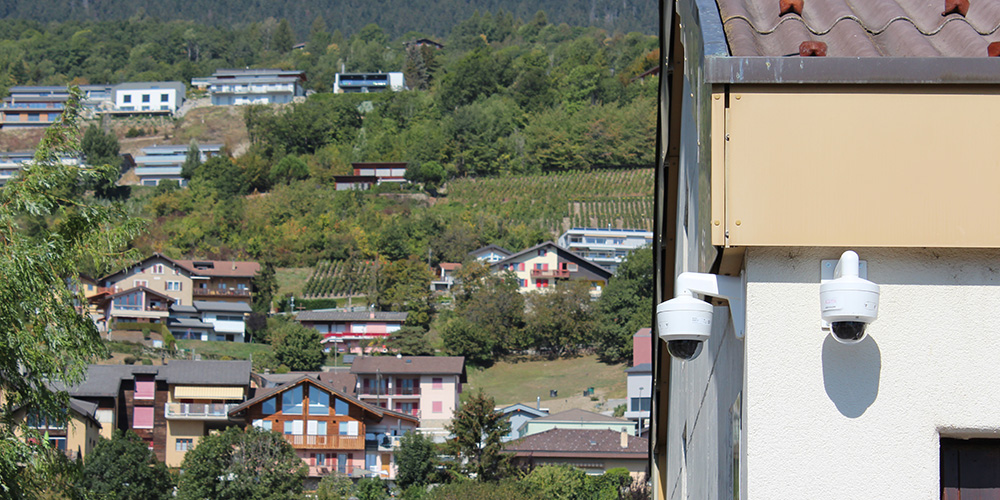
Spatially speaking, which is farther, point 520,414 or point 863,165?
point 520,414

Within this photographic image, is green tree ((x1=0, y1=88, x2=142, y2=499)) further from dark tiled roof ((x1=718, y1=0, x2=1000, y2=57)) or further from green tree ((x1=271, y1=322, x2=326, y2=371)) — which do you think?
green tree ((x1=271, y1=322, x2=326, y2=371))

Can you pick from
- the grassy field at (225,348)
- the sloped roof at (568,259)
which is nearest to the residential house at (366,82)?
the sloped roof at (568,259)

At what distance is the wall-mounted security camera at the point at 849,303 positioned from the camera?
2.19m

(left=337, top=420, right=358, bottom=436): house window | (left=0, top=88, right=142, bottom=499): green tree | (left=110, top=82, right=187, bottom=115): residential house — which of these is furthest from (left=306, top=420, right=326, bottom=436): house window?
(left=110, top=82, right=187, bottom=115): residential house

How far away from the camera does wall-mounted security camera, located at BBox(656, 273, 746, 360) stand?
8.18 feet

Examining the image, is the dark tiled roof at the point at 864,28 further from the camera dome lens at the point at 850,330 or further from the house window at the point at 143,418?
the house window at the point at 143,418

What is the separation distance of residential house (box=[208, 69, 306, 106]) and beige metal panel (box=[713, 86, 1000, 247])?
486 feet

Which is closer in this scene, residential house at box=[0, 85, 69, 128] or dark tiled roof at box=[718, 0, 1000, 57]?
dark tiled roof at box=[718, 0, 1000, 57]

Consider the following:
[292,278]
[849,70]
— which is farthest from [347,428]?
[849,70]

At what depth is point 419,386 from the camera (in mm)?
54500

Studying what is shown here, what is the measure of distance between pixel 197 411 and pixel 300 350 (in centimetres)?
1392

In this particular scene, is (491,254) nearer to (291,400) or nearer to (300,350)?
(300,350)

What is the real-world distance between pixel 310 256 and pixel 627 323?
34252 mm

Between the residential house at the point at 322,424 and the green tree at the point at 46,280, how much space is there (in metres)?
39.8
